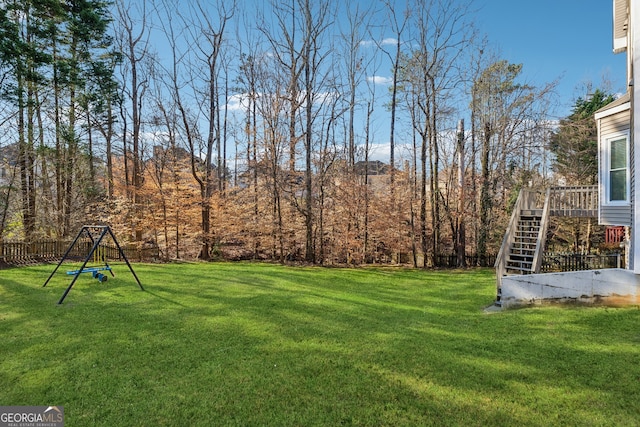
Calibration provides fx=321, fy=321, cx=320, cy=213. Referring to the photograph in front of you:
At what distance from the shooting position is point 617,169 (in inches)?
315

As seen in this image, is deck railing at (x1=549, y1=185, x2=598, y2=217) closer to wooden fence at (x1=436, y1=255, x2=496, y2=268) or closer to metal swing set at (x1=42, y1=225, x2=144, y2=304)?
wooden fence at (x1=436, y1=255, x2=496, y2=268)

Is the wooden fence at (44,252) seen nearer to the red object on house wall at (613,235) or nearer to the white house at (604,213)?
the white house at (604,213)

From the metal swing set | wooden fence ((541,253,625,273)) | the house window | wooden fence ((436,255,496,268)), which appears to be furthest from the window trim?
the metal swing set

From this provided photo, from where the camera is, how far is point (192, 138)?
1872 centimetres

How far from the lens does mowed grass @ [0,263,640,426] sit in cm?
316

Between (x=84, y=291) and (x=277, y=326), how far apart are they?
5622 mm

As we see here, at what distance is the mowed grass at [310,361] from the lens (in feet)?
10.4

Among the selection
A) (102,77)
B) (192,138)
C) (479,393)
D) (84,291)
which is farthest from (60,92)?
(479,393)

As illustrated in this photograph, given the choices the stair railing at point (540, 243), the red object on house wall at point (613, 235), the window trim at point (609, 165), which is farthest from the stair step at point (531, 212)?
the red object on house wall at point (613, 235)

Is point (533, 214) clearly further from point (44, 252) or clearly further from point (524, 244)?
point (44, 252)

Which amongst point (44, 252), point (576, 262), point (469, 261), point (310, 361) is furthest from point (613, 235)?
point (44, 252)

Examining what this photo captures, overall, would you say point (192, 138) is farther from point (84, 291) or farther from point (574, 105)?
point (574, 105)

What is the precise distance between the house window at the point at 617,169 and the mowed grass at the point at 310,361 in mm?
3346

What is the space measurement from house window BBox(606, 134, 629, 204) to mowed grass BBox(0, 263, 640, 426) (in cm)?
335
